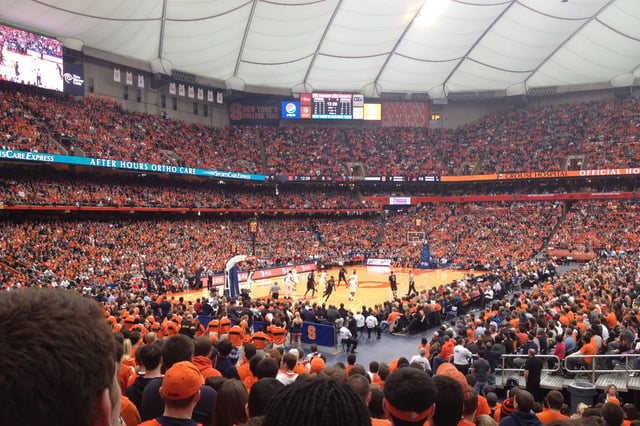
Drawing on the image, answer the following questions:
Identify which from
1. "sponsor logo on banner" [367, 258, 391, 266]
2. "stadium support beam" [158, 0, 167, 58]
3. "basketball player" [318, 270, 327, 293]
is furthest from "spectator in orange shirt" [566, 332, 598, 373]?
"stadium support beam" [158, 0, 167, 58]

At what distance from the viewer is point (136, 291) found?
25.3m

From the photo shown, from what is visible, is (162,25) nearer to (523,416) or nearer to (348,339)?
(348,339)

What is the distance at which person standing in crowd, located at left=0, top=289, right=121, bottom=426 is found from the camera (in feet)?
4.19

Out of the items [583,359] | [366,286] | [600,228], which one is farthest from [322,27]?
[583,359]

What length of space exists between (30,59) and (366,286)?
108ft

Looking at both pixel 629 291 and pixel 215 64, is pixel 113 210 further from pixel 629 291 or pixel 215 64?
pixel 629 291

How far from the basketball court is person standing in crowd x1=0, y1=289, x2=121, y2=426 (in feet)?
74.8

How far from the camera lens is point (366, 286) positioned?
1270 inches

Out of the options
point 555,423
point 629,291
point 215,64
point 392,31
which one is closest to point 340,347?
point 629,291

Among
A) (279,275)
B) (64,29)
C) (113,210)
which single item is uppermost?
(64,29)

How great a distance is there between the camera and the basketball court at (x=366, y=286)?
27.4 m

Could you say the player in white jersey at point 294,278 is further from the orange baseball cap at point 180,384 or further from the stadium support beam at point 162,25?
the orange baseball cap at point 180,384

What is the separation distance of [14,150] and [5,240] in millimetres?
6800

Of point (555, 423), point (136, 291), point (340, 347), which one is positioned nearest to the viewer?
point (555, 423)
